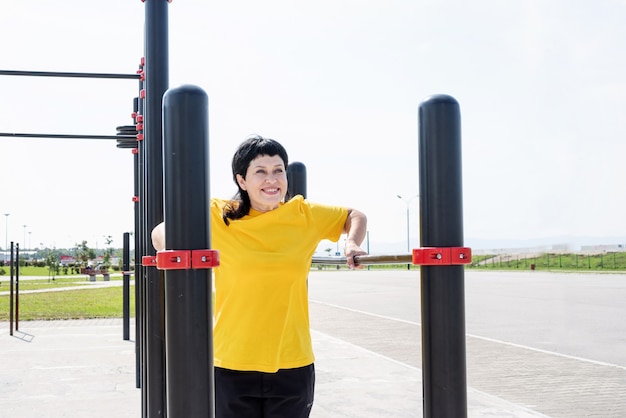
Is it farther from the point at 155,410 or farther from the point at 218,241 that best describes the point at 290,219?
the point at 155,410

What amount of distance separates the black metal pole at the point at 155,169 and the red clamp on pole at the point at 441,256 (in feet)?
4.64

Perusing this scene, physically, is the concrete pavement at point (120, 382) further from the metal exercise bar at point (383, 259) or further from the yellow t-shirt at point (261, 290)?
the metal exercise bar at point (383, 259)

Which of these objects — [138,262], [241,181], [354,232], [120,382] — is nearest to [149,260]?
[241,181]

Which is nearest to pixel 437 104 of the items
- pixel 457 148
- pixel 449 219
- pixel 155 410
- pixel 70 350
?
pixel 457 148

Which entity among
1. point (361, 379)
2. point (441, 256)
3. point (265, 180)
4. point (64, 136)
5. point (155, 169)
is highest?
point (64, 136)

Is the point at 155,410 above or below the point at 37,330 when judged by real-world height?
above

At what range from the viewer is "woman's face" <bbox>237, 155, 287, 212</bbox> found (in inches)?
80.6

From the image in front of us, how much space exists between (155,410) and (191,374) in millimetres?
1459

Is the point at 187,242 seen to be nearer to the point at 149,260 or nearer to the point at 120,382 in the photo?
the point at 149,260

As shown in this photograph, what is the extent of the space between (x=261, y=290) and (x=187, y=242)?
0.60 metres

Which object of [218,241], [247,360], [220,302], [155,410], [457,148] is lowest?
[155,410]

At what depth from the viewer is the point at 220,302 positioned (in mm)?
2074

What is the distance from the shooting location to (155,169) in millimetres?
2723

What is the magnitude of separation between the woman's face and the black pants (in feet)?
1.67
